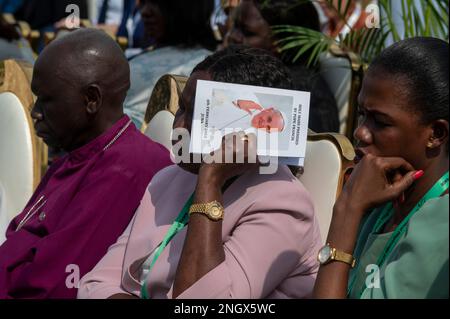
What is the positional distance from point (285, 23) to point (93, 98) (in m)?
1.65

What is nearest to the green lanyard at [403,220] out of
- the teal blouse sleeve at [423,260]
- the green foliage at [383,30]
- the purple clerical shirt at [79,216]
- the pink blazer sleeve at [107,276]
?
the teal blouse sleeve at [423,260]

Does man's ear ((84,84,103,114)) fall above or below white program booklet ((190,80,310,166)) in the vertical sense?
below

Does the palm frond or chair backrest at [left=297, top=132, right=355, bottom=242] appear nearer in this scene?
chair backrest at [left=297, top=132, right=355, bottom=242]

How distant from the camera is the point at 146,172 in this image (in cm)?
279

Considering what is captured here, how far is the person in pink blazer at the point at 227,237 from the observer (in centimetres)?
215

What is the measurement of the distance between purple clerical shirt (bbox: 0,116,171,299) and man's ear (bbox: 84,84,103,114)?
9cm

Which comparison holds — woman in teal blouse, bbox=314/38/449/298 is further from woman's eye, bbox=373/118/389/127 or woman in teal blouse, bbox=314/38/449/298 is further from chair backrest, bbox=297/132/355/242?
chair backrest, bbox=297/132/355/242

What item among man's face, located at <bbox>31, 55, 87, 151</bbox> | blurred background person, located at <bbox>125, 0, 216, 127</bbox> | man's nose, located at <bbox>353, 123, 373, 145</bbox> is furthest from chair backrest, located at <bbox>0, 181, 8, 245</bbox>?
man's nose, located at <bbox>353, 123, 373, 145</bbox>

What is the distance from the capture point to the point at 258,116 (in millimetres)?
2156

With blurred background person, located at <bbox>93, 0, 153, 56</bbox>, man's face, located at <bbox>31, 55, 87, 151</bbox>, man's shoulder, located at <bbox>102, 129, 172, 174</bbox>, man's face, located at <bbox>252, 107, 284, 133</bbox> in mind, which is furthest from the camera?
blurred background person, located at <bbox>93, 0, 153, 56</bbox>

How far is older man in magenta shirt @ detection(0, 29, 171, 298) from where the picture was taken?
8.67 feet

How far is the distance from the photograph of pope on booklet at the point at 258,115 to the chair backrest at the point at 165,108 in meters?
0.97

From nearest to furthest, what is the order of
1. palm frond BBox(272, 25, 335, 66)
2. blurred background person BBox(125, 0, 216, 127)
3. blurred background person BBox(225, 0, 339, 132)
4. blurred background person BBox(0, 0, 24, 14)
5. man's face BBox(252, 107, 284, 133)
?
man's face BBox(252, 107, 284, 133) < palm frond BBox(272, 25, 335, 66) < blurred background person BBox(225, 0, 339, 132) < blurred background person BBox(125, 0, 216, 127) < blurred background person BBox(0, 0, 24, 14)

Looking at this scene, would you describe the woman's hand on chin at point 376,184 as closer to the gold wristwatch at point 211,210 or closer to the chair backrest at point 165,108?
the gold wristwatch at point 211,210
